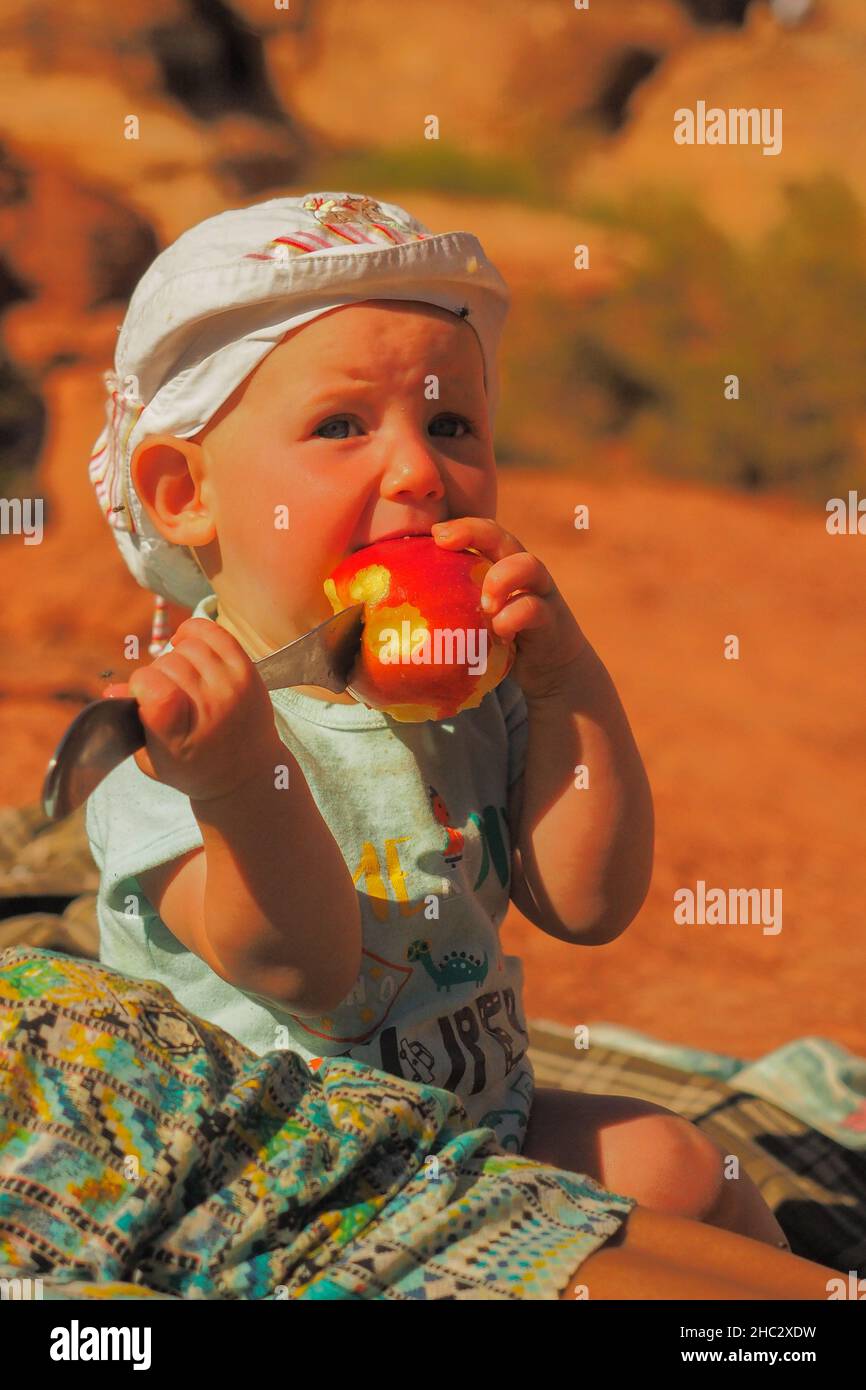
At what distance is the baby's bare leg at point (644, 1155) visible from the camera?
209 centimetres

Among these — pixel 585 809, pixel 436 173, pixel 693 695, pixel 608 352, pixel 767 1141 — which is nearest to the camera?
pixel 585 809

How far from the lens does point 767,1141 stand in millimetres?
2834

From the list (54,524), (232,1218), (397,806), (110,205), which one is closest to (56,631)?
(54,524)

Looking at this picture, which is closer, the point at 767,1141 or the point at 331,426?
the point at 331,426

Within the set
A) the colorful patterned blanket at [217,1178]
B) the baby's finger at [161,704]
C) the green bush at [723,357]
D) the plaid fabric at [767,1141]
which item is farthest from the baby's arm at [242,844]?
the green bush at [723,357]

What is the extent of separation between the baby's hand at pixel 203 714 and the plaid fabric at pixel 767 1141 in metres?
1.21

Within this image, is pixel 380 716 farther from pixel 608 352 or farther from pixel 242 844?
pixel 608 352

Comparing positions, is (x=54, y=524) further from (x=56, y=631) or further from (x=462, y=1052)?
(x=462, y=1052)

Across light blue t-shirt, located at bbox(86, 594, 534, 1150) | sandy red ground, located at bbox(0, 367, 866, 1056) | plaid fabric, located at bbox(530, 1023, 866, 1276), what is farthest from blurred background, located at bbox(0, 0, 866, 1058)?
light blue t-shirt, located at bbox(86, 594, 534, 1150)

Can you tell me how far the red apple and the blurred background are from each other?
54.7 inches

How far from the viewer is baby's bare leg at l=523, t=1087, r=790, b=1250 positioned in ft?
6.84

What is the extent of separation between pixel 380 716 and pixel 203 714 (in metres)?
0.51

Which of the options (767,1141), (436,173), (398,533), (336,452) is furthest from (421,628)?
(436,173)

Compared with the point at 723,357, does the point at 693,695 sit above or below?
below
